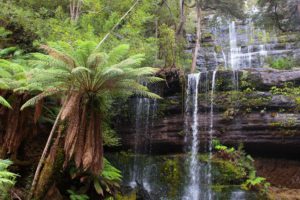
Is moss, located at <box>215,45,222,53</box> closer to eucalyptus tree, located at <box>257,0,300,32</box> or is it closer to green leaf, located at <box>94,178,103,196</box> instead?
eucalyptus tree, located at <box>257,0,300,32</box>

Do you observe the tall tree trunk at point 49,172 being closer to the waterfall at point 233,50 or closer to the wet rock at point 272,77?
the wet rock at point 272,77

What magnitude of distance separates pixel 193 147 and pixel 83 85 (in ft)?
19.2

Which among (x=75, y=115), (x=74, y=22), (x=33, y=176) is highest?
(x=74, y=22)

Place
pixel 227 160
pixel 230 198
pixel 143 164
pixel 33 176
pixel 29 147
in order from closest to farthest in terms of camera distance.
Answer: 1. pixel 33 176
2. pixel 29 147
3. pixel 230 198
4. pixel 227 160
5. pixel 143 164

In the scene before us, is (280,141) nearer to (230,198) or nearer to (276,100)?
(276,100)

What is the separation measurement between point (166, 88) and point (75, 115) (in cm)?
582

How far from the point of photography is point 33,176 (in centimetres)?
708

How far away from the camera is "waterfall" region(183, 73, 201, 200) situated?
9.94 m

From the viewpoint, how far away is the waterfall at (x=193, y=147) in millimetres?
9938

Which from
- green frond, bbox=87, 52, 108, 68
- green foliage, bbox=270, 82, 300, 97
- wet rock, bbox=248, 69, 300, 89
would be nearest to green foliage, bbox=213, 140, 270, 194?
green foliage, bbox=270, 82, 300, 97

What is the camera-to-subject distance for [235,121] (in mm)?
11008

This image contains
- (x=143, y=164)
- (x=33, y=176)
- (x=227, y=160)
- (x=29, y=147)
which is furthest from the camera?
(x=143, y=164)

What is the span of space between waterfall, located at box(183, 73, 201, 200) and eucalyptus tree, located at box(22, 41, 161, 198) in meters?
4.20

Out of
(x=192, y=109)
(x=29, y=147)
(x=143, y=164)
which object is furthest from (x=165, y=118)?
(x=29, y=147)
